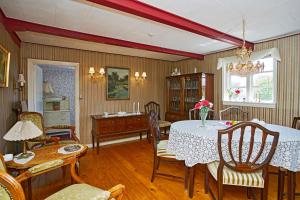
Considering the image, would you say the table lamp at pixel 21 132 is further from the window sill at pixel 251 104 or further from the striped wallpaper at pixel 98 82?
the window sill at pixel 251 104

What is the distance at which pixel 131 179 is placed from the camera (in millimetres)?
2580

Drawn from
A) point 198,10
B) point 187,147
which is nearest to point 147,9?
point 198,10

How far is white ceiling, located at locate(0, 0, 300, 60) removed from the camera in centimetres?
207

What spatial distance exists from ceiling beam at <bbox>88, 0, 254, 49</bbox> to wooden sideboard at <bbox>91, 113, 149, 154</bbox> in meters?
2.48

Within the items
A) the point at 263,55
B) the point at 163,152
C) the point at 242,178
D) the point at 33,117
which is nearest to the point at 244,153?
the point at 242,178

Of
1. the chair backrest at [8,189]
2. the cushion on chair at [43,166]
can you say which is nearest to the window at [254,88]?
the cushion on chair at [43,166]

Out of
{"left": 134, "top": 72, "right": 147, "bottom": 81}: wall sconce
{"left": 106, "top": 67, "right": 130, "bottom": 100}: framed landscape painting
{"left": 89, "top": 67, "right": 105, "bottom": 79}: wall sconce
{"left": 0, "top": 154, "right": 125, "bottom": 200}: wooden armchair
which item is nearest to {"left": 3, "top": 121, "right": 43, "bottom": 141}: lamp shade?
{"left": 0, "top": 154, "right": 125, "bottom": 200}: wooden armchair

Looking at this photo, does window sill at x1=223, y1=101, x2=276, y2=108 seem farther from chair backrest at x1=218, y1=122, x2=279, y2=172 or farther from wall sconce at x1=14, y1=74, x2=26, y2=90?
wall sconce at x1=14, y1=74, x2=26, y2=90

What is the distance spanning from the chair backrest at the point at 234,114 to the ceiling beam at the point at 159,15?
165 cm

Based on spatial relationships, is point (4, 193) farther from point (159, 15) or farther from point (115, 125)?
point (115, 125)

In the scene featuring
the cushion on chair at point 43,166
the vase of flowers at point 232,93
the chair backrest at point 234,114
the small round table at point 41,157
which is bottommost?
the small round table at point 41,157

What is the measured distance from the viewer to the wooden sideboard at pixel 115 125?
3.81 m

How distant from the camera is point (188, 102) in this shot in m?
4.62

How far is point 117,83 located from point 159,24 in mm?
2249
